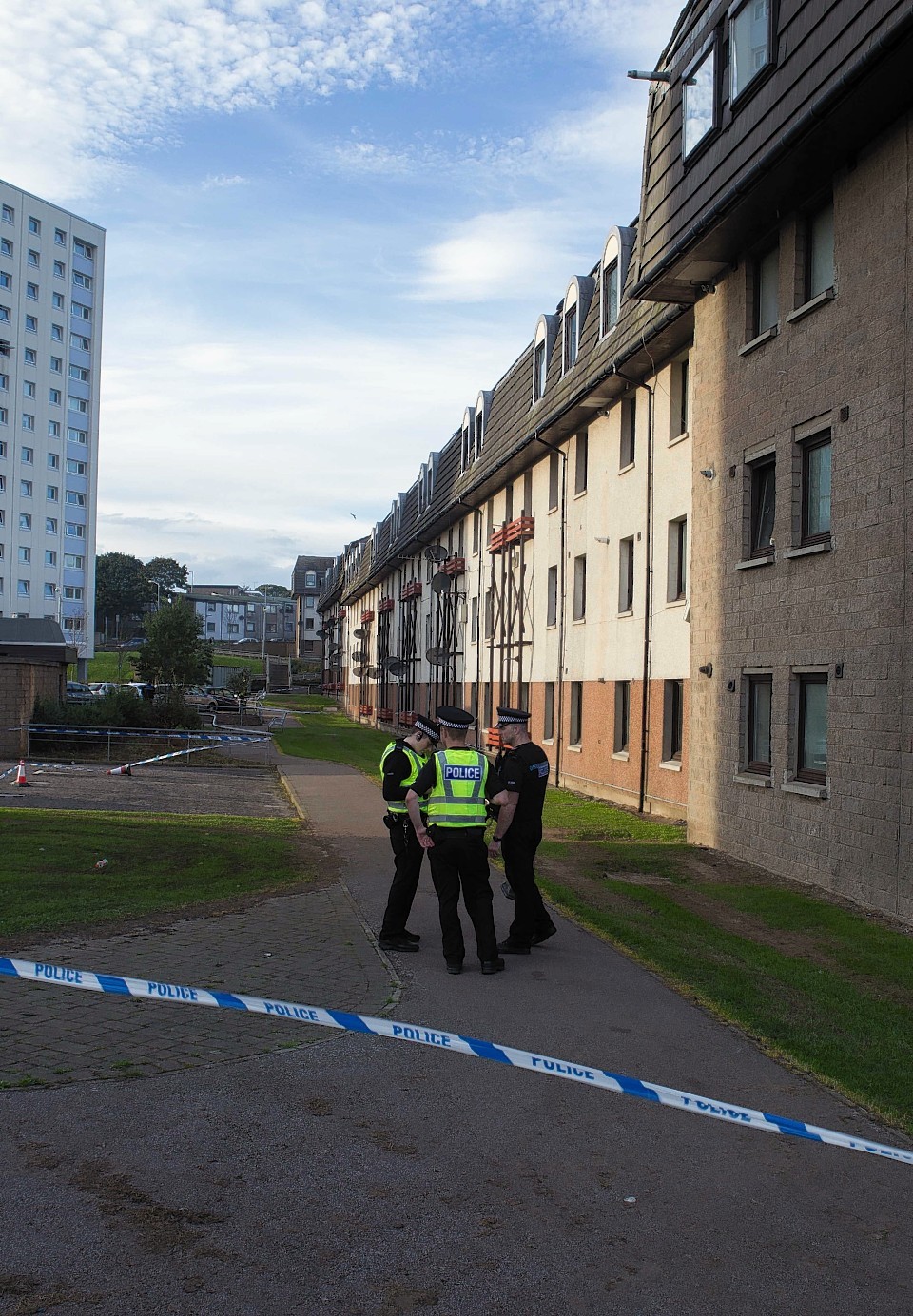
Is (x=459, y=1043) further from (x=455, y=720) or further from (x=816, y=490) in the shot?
(x=816, y=490)

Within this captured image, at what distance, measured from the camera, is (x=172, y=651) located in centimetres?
4075

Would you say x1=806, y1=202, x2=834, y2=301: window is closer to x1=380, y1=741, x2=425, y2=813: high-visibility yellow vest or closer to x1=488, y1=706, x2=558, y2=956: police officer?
x1=488, y1=706, x2=558, y2=956: police officer

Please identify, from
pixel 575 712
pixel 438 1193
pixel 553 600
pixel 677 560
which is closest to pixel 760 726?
pixel 677 560

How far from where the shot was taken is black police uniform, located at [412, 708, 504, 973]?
823 cm

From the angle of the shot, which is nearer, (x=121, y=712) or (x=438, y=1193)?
(x=438, y=1193)

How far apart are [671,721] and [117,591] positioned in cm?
14156

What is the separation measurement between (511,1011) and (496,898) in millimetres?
4435

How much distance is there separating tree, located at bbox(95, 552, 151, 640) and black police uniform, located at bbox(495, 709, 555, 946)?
148285mm

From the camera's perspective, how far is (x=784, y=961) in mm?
8820

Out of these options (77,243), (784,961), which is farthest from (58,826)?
(77,243)

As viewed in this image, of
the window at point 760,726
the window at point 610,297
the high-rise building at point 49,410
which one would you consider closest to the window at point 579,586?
the window at point 610,297

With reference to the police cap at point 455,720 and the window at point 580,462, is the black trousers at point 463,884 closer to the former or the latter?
the police cap at point 455,720

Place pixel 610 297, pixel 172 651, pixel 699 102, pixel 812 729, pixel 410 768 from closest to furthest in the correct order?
pixel 410 768, pixel 812 729, pixel 699 102, pixel 610 297, pixel 172 651

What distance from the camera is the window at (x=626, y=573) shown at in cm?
2211
